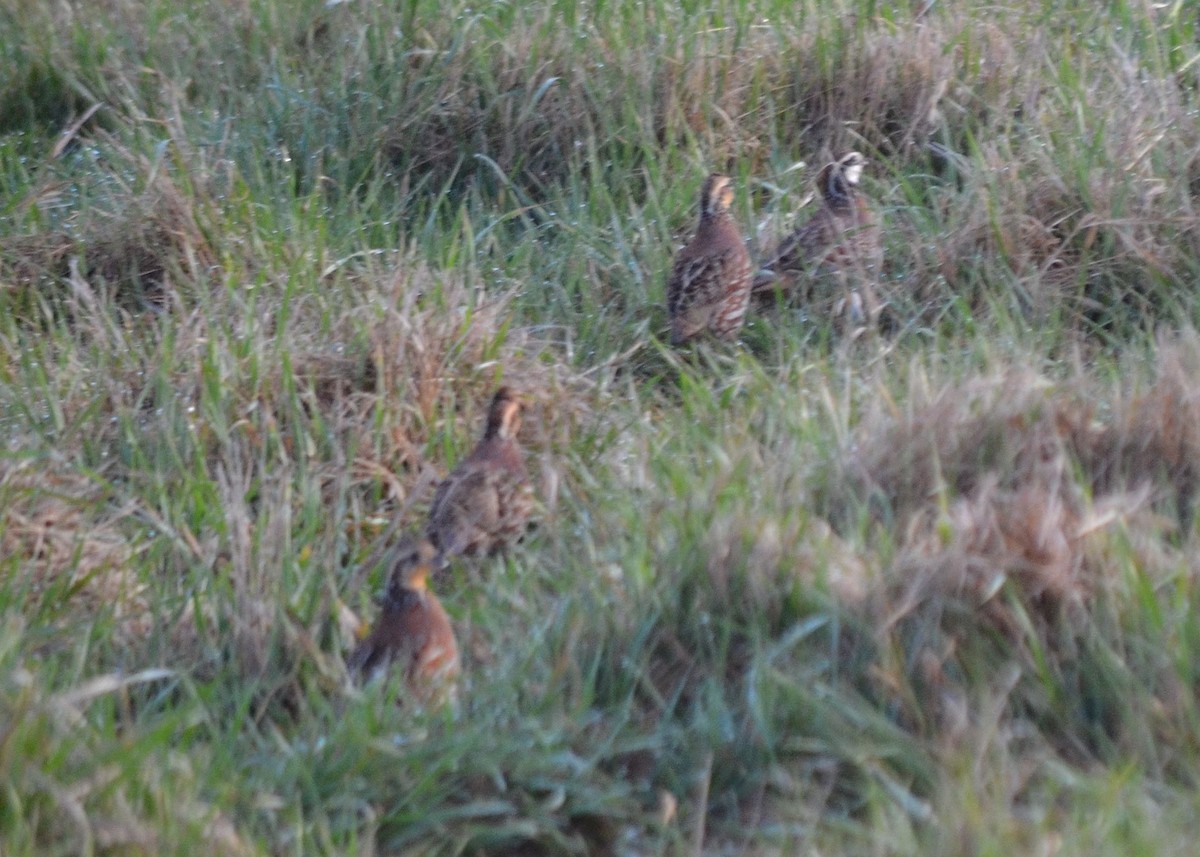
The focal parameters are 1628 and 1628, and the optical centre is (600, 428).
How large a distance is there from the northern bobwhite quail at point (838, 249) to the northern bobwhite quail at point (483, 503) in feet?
4.91

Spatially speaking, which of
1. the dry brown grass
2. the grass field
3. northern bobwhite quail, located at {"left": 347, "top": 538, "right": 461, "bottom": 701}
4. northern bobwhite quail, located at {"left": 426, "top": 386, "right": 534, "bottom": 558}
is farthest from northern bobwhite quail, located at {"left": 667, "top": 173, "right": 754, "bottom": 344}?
the dry brown grass

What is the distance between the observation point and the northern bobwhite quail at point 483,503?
4.40m

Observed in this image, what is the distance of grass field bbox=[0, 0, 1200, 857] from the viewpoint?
3.15 meters

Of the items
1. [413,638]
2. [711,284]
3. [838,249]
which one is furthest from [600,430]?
[413,638]

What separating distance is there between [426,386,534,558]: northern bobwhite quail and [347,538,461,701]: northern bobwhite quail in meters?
0.43

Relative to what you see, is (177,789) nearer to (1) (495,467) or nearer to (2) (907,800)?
(2) (907,800)

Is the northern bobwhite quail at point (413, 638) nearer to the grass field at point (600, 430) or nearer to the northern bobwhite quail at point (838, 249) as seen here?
the grass field at point (600, 430)

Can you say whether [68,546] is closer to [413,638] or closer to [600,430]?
[413,638]

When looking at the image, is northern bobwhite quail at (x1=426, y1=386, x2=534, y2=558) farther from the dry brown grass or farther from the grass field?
the dry brown grass

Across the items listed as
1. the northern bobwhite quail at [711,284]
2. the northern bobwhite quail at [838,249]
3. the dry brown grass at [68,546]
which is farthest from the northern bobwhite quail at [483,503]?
the northern bobwhite quail at [838,249]

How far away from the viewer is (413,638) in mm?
3662

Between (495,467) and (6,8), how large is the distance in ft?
17.4

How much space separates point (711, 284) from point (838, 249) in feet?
1.67

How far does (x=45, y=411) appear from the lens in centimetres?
502
